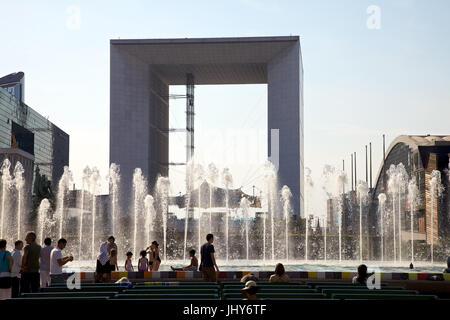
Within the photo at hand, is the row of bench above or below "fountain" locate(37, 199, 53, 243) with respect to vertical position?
below

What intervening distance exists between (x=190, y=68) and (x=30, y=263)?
7037 centimetres

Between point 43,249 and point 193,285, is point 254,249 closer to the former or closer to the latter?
point 43,249

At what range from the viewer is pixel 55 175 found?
145 m

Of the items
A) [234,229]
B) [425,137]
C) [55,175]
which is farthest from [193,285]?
[55,175]

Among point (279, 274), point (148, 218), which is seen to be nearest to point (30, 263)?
point (279, 274)

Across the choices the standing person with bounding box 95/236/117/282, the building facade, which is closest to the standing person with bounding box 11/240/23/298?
the standing person with bounding box 95/236/117/282

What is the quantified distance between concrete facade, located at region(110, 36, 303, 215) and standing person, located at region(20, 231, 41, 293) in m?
63.6

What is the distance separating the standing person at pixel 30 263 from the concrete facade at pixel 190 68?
209 ft

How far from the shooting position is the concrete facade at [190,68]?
77375mm

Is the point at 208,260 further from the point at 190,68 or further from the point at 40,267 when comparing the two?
the point at 190,68

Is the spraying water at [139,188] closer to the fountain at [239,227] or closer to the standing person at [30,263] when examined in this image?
the fountain at [239,227]

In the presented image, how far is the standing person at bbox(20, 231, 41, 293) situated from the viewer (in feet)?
42.9

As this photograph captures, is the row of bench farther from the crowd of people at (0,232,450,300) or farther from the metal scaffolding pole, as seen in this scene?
the metal scaffolding pole
